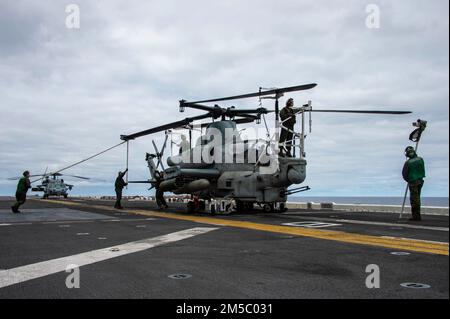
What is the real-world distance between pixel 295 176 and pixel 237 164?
3.29 m

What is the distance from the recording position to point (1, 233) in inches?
426

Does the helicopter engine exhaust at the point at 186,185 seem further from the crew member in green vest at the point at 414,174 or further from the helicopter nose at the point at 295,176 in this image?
the crew member in green vest at the point at 414,174

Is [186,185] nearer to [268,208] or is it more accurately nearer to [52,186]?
[268,208]

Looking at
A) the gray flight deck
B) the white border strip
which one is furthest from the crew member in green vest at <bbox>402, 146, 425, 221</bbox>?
the white border strip

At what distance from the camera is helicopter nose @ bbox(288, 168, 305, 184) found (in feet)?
58.2

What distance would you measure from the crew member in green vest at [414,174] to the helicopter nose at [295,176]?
4.81 meters

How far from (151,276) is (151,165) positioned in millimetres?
22950

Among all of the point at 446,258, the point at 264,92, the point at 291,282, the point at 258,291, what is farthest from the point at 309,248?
the point at 264,92

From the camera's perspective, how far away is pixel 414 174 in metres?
13.8

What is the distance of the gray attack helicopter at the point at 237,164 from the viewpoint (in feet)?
58.9

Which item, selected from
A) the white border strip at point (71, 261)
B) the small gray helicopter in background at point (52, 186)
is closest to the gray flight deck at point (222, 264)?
the white border strip at point (71, 261)

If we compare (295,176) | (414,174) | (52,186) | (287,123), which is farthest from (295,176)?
(52,186)

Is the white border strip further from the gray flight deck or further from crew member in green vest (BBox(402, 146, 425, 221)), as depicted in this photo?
crew member in green vest (BBox(402, 146, 425, 221))
